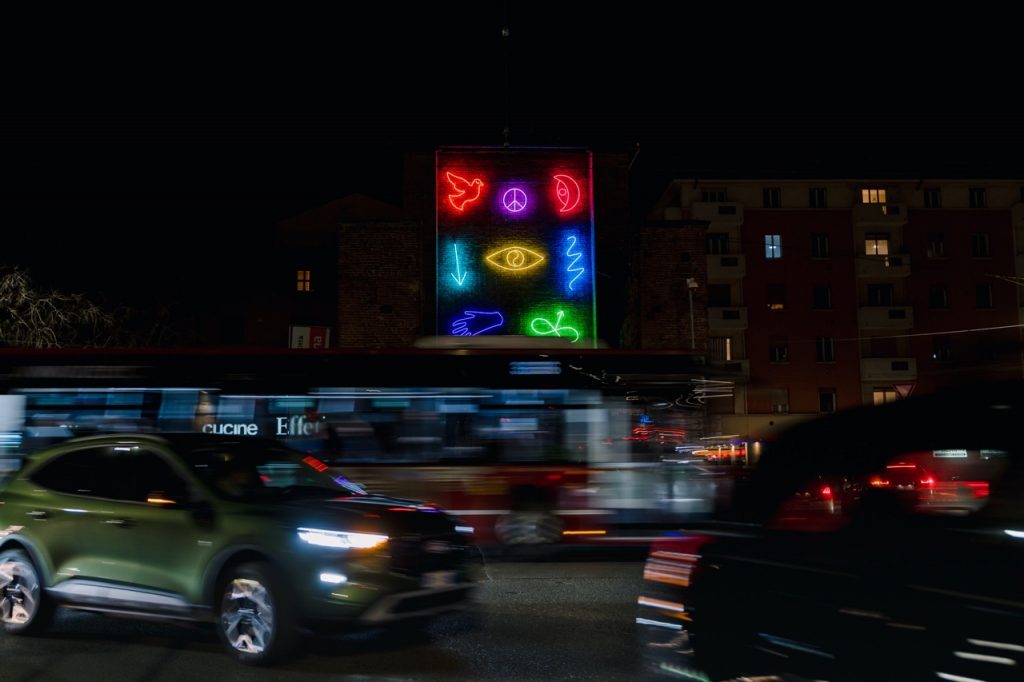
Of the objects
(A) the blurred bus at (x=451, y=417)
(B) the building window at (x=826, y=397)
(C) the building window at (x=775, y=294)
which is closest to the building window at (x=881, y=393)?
(B) the building window at (x=826, y=397)

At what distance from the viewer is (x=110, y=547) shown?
23.1ft

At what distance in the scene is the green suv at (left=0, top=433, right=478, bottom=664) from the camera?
6.39 metres

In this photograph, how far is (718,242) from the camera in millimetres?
49000

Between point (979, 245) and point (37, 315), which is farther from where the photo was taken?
point (979, 245)

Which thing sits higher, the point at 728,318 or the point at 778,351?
the point at 728,318

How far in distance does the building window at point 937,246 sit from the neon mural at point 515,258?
30009 mm

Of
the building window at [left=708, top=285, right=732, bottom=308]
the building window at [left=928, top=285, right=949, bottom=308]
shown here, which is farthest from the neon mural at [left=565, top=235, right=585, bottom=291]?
the building window at [left=928, top=285, right=949, bottom=308]

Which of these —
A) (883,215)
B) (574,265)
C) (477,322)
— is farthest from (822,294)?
(477,322)

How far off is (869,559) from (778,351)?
46.9 meters

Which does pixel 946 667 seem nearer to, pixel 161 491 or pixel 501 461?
pixel 161 491

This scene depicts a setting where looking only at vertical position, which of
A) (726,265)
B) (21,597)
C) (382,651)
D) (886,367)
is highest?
(726,265)

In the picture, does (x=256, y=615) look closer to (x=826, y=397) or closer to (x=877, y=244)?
(x=826, y=397)

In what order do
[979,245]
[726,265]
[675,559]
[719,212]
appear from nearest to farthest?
[675,559] → [726,265] → [719,212] → [979,245]

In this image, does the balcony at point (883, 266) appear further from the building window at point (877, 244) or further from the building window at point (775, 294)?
the building window at point (775, 294)
